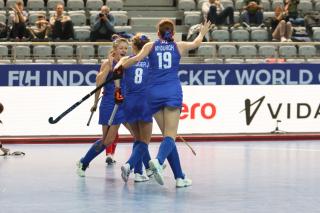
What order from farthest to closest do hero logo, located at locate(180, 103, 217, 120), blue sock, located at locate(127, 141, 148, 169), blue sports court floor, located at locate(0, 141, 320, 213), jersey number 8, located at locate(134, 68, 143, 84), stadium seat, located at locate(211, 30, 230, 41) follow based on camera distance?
stadium seat, located at locate(211, 30, 230, 41), hero logo, located at locate(180, 103, 217, 120), jersey number 8, located at locate(134, 68, 143, 84), blue sock, located at locate(127, 141, 148, 169), blue sports court floor, located at locate(0, 141, 320, 213)

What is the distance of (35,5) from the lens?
25875 mm

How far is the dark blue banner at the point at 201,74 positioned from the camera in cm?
2088

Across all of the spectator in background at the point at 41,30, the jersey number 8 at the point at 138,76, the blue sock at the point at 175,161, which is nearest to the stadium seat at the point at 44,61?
the spectator in background at the point at 41,30

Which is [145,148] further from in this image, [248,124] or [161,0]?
[161,0]

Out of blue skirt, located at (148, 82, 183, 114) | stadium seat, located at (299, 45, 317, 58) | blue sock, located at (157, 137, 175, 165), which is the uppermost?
blue skirt, located at (148, 82, 183, 114)

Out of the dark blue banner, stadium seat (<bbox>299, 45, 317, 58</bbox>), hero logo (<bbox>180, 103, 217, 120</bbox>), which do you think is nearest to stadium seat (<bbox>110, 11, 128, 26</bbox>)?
the dark blue banner

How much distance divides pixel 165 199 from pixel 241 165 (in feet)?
14.1

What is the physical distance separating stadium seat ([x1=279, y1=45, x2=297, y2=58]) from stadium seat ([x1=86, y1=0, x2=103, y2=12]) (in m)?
6.10

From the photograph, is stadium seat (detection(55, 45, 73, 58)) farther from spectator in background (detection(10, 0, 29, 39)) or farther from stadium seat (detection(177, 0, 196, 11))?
stadium seat (detection(177, 0, 196, 11))

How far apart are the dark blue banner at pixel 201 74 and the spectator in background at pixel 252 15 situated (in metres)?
4.07

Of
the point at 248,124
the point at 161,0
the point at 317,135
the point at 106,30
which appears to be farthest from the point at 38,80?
the point at 161,0

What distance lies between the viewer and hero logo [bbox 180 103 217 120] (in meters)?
20.8

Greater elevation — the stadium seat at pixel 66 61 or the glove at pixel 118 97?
the glove at pixel 118 97

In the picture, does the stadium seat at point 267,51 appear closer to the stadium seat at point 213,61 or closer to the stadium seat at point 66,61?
the stadium seat at point 213,61
